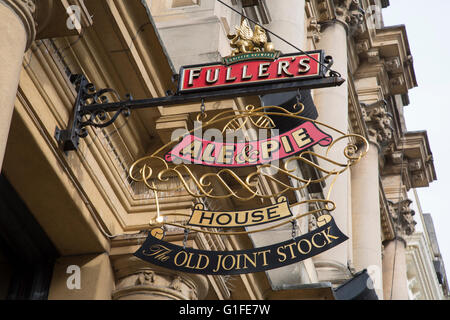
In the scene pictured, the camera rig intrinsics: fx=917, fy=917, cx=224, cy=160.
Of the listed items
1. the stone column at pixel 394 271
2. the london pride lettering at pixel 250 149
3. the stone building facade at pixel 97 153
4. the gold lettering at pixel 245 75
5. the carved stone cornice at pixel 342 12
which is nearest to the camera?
the stone building facade at pixel 97 153

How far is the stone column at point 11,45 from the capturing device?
7.50 meters

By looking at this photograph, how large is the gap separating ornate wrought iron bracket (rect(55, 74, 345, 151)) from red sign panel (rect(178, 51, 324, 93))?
67 mm

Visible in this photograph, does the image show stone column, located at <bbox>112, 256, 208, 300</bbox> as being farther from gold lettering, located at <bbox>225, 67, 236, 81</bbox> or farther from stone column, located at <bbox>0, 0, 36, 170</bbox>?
stone column, located at <bbox>0, 0, 36, 170</bbox>

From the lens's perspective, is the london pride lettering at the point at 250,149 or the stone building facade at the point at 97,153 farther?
the london pride lettering at the point at 250,149

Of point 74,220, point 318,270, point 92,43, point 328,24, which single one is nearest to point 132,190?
point 74,220

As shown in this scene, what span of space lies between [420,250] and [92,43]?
3046 cm

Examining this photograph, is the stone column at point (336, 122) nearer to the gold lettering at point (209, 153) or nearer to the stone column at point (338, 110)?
the stone column at point (338, 110)

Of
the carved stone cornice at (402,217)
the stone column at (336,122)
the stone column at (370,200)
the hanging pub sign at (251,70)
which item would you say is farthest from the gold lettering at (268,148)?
the carved stone cornice at (402,217)

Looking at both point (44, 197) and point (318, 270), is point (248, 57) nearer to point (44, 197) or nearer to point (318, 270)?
point (44, 197)

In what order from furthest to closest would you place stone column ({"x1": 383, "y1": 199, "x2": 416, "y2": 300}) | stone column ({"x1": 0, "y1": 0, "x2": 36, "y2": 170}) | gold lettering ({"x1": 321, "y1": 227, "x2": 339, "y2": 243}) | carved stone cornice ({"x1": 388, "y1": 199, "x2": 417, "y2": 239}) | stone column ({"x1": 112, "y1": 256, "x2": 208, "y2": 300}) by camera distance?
carved stone cornice ({"x1": 388, "y1": 199, "x2": 417, "y2": 239}) < stone column ({"x1": 383, "y1": 199, "x2": 416, "y2": 300}) < stone column ({"x1": 112, "y1": 256, "x2": 208, "y2": 300}) < gold lettering ({"x1": 321, "y1": 227, "x2": 339, "y2": 243}) < stone column ({"x1": 0, "y1": 0, "x2": 36, "y2": 170})

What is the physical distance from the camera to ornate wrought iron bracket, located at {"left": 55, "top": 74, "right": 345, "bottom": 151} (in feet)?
32.4

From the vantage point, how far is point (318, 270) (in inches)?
768

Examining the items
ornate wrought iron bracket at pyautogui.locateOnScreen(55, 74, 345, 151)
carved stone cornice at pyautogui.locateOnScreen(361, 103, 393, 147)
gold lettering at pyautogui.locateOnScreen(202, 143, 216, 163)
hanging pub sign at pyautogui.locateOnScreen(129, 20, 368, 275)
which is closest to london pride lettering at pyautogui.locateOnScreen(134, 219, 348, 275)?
hanging pub sign at pyautogui.locateOnScreen(129, 20, 368, 275)

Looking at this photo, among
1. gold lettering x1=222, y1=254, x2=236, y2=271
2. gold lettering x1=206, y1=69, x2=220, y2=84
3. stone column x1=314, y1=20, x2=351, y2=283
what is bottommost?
gold lettering x1=222, y1=254, x2=236, y2=271
